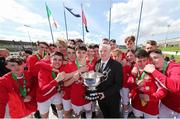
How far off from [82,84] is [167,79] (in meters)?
1.86

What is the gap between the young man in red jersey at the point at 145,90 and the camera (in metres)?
3.20

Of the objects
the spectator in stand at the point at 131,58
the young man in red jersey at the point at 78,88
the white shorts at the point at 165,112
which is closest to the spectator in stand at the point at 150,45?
the spectator in stand at the point at 131,58

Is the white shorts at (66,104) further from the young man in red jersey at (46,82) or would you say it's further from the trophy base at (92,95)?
the trophy base at (92,95)

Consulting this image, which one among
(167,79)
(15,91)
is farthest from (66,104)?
(167,79)

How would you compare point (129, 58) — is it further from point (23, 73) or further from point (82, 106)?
point (23, 73)

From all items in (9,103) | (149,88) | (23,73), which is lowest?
(9,103)

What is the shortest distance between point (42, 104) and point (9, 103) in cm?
70

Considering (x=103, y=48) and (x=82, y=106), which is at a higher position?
(x=103, y=48)

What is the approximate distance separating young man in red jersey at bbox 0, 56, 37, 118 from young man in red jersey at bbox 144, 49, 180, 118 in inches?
103

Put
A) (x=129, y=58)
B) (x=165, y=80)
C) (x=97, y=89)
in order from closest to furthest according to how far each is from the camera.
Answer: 1. (x=165, y=80)
2. (x=97, y=89)
3. (x=129, y=58)

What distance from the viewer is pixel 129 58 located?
4.23 metres

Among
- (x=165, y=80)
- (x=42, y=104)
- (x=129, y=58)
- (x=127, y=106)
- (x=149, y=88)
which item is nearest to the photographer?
(x=165, y=80)

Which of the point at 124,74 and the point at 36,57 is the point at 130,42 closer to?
the point at 124,74

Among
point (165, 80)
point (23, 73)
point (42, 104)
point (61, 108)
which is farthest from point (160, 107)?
point (23, 73)
